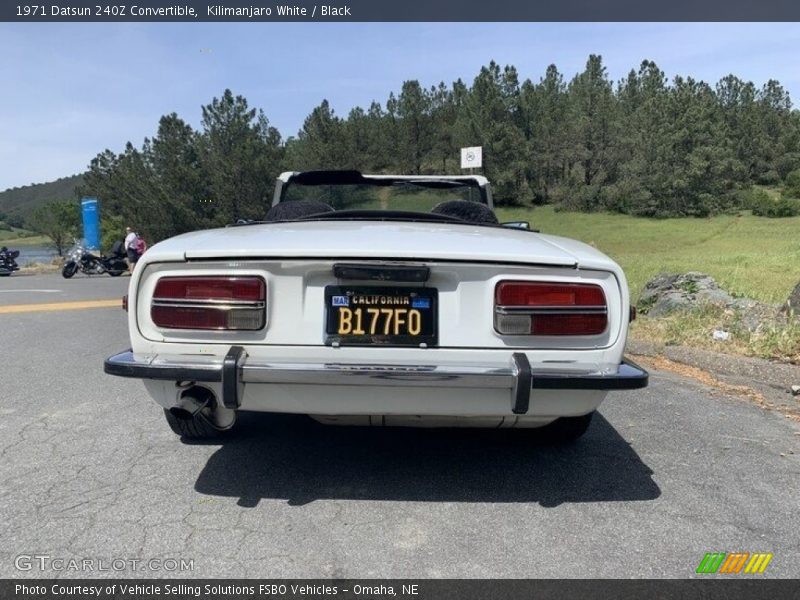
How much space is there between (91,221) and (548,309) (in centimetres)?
2324

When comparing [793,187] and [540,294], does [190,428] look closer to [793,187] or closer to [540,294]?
[540,294]

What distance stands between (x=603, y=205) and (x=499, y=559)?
172 feet

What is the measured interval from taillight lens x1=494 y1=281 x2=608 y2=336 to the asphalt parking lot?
765 mm

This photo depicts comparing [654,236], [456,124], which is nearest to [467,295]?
[654,236]

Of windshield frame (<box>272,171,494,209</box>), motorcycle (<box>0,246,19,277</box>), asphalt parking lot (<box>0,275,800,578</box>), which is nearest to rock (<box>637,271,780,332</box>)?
asphalt parking lot (<box>0,275,800,578</box>)

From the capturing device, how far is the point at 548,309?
95.1 inches

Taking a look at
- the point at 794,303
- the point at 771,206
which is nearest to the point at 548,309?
the point at 794,303

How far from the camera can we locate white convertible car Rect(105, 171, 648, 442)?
92.1 inches

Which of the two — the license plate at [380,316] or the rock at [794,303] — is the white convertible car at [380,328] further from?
the rock at [794,303]

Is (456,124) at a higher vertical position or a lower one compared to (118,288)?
higher

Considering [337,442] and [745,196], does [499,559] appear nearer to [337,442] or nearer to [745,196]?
[337,442]

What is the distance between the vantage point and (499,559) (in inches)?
87.0

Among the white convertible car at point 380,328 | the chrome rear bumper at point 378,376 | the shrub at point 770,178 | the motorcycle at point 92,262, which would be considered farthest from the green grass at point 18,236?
the chrome rear bumper at point 378,376

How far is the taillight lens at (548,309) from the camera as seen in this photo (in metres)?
2.41
